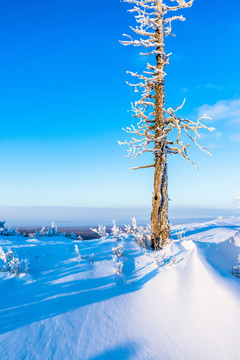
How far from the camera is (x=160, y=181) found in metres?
7.60

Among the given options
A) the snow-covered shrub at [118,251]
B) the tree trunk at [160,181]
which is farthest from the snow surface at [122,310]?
the tree trunk at [160,181]

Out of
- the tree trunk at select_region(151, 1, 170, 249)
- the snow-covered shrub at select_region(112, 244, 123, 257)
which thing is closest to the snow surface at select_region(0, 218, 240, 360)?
the snow-covered shrub at select_region(112, 244, 123, 257)

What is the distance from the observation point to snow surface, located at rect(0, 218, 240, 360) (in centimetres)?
269

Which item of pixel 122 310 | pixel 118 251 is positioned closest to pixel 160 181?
pixel 118 251

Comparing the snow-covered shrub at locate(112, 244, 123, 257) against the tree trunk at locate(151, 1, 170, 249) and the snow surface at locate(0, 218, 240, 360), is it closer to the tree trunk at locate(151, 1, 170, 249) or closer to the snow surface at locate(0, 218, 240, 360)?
the snow surface at locate(0, 218, 240, 360)

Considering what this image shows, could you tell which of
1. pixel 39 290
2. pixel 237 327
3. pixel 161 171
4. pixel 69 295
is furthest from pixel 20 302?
pixel 161 171

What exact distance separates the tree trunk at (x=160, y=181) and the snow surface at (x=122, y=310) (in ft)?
6.90

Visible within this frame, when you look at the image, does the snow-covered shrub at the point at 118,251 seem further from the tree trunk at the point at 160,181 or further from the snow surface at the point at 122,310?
the tree trunk at the point at 160,181

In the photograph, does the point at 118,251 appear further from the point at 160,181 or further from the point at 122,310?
the point at 160,181

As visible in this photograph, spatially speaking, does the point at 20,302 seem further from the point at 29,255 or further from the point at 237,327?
the point at 237,327

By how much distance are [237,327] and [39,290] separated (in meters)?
3.01

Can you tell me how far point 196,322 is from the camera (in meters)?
3.27

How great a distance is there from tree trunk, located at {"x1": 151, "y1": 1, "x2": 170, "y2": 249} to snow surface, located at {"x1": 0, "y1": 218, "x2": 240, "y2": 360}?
82.8 inches

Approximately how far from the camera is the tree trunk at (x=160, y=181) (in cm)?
743
